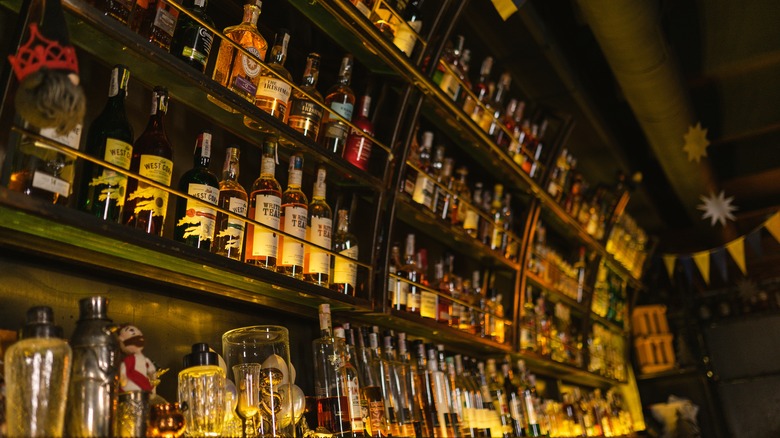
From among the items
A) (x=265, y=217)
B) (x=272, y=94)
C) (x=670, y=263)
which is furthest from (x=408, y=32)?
(x=670, y=263)

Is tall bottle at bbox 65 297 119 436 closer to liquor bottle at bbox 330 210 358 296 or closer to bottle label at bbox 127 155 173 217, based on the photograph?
bottle label at bbox 127 155 173 217

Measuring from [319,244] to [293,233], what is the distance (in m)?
0.15

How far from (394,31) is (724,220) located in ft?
13.7

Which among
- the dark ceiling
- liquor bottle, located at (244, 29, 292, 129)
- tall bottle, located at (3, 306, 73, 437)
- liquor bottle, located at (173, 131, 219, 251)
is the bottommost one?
tall bottle, located at (3, 306, 73, 437)

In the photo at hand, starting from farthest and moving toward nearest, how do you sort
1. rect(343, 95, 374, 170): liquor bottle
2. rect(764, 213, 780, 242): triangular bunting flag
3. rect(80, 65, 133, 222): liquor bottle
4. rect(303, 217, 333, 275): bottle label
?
rect(764, 213, 780, 242): triangular bunting flag, rect(343, 95, 374, 170): liquor bottle, rect(303, 217, 333, 275): bottle label, rect(80, 65, 133, 222): liquor bottle

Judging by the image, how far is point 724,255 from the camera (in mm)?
5223

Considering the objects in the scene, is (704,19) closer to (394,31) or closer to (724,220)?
→ (724,220)

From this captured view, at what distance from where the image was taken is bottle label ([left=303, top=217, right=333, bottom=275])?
6.09 feet

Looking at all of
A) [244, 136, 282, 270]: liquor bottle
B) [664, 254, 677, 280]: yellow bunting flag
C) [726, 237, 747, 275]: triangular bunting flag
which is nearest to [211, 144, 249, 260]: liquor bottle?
[244, 136, 282, 270]: liquor bottle

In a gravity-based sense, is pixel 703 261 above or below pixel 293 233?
above

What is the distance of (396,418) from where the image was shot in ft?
7.15

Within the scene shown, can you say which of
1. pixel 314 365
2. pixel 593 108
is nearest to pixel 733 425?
pixel 593 108

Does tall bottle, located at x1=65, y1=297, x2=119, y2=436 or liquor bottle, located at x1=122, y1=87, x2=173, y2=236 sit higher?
liquor bottle, located at x1=122, y1=87, x2=173, y2=236

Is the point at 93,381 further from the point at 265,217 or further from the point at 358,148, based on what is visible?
the point at 358,148
